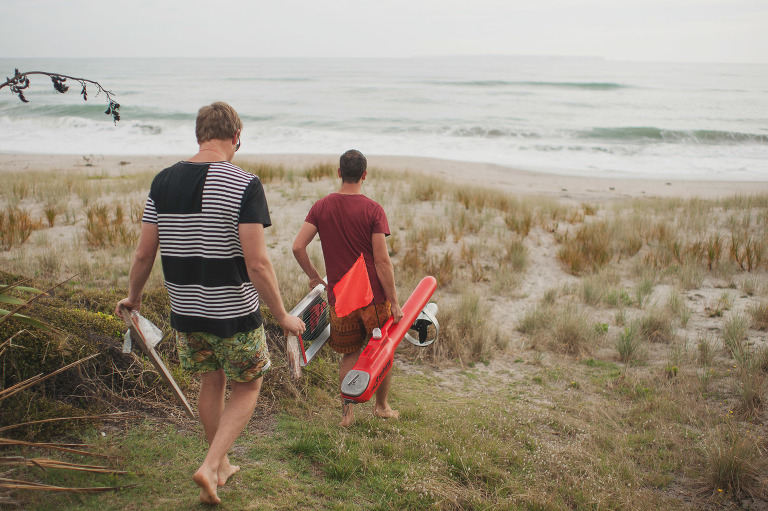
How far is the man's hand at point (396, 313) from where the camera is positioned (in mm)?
3379

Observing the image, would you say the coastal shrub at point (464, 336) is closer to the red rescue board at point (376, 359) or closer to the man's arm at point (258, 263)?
the red rescue board at point (376, 359)

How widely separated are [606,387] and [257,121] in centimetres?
3066

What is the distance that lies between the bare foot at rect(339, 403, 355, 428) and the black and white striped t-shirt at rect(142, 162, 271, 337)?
1.24 m

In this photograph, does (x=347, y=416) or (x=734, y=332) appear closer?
(x=347, y=416)

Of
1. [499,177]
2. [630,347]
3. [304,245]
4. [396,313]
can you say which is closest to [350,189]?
[304,245]

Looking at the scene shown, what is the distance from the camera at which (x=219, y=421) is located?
102 inches

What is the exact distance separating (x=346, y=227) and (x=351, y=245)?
0.12 metres

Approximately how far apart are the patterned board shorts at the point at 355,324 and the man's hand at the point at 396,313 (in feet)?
0.19

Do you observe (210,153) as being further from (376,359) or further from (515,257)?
(515,257)

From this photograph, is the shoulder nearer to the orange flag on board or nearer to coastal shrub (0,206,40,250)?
the orange flag on board

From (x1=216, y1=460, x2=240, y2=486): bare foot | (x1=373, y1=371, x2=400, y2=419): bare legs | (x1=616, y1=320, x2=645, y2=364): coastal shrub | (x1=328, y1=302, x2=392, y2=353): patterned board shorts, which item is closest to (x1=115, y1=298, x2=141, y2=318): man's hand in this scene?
(x1=216, y1=460, x2=240, y2=486): bare foot

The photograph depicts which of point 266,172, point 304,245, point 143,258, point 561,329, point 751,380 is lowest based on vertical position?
point 561,329

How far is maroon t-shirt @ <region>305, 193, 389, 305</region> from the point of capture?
3170 mm

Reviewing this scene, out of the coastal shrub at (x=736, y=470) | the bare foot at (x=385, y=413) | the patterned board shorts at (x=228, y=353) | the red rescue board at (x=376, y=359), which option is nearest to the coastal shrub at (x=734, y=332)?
the coastal shrub at (x=736, y=470)
